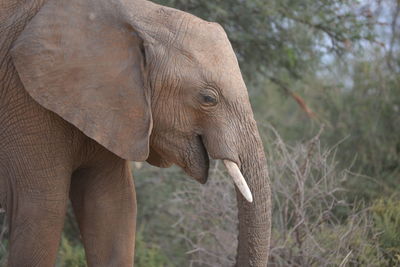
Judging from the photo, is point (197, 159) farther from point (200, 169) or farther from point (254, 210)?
point (254, 210)

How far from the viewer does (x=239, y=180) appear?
112 inches

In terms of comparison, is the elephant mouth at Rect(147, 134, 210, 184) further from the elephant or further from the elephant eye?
the elephant eye

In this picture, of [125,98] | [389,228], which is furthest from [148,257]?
[125,98]

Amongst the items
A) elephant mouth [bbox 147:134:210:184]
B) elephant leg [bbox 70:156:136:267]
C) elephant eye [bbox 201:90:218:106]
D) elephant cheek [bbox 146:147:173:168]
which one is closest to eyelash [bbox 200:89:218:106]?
elephant eye [bbox 201:90:218:106]

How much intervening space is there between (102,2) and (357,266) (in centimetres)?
223

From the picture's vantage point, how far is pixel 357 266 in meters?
4.29

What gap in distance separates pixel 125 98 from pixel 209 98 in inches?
13.3

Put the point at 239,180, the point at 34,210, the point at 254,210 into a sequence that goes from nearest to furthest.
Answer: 1. the point at 239,180
2. the point at 254,210
3. the point at 34,210

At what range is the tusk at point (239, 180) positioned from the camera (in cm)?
283

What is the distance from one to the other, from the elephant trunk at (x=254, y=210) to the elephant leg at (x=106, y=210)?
2.34 feet

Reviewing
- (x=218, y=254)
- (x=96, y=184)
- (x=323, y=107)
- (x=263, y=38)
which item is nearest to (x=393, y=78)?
(x=323, y=107)

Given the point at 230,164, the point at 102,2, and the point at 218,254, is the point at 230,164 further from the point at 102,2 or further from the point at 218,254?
the point at 218,254

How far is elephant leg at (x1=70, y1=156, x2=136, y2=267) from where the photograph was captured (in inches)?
135

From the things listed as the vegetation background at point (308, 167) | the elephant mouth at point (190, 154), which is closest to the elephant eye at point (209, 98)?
the elephant mouth at point (190, 154)
